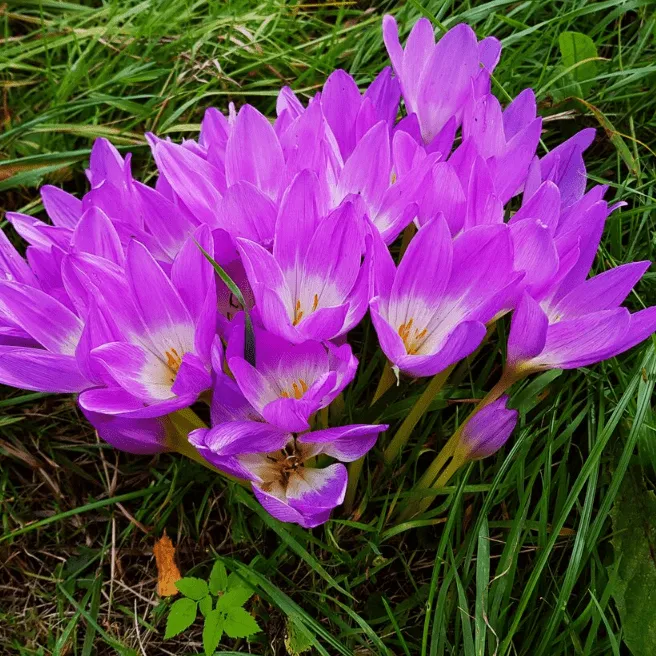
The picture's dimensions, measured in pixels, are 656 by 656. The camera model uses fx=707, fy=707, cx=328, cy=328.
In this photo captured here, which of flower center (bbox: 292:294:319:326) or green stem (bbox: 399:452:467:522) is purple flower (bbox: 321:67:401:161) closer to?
flower center (bbox: 292:294:319:326)

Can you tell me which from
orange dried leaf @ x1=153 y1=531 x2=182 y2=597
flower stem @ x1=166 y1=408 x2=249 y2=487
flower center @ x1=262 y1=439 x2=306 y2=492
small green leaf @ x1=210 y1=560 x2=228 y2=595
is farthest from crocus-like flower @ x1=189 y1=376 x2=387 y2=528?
orange dried leaf @ x1=153 y1=531 x2=182 y2=597

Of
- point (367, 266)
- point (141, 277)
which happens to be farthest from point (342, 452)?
point (141, 277)

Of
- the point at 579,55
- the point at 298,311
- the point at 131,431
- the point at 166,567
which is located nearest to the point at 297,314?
the point at 298,311

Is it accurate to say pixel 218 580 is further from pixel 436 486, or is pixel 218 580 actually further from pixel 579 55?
pixel 579 55

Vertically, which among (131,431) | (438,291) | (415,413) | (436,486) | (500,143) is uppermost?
(500,143)

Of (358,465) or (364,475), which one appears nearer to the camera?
(358,465)
